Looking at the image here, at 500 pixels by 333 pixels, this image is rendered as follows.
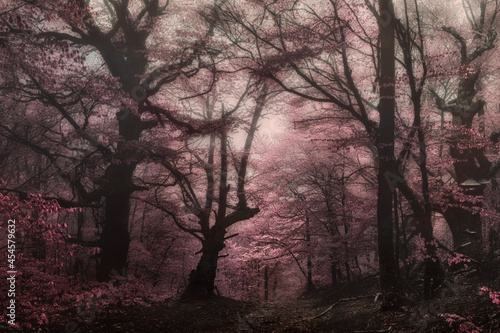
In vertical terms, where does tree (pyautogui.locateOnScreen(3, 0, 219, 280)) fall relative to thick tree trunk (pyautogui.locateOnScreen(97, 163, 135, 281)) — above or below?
above

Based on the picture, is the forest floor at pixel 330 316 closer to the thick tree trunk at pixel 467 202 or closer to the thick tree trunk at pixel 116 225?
the thick tree trunk at pixel 467 202

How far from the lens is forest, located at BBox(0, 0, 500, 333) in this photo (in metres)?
7.84

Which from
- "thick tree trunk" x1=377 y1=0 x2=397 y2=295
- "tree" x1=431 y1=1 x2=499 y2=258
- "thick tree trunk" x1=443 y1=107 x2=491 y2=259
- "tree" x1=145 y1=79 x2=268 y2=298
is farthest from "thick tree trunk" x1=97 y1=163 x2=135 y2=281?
"thick tree trunk" x1=443 y1=107 x2=491 y2=259

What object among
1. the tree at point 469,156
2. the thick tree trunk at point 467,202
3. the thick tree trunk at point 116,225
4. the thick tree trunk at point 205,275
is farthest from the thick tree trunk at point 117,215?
the thick tree trunk at point 467,202

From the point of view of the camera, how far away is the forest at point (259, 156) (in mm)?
7836

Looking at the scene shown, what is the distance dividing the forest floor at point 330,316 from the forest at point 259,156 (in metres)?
0.07

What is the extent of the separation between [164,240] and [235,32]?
14.8 metres

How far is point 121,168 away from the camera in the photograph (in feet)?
38.9

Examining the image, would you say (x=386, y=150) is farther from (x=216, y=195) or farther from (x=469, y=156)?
(x=216, y=195)

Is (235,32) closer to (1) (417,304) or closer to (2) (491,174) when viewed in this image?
(1) (417,304)

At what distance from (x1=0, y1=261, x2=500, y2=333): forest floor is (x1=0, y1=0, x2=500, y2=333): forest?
70 mm

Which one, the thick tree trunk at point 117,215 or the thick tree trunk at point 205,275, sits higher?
the thick tree trunk at point 117,215

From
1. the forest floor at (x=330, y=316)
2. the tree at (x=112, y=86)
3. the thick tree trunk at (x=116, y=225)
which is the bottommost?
the forest floor at (x=330, y=316)

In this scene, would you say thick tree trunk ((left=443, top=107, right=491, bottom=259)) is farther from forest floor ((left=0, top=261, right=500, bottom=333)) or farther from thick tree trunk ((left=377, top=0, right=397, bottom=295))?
thick tree trunk ((left=377, top=0, right=397, bottom=295))
